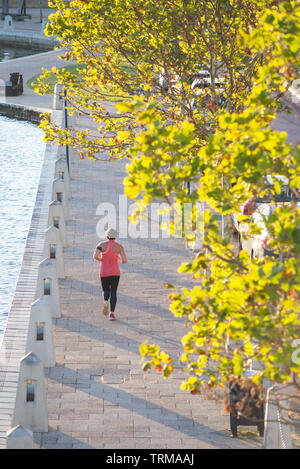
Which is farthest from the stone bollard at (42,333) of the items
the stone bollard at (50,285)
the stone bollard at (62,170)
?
the stone bollard at (62,170)

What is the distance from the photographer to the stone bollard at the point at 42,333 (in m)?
12.3

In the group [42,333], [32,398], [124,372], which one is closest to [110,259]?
[42,333]

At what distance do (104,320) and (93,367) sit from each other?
186 cm

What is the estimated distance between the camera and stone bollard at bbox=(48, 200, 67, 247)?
58.6ft

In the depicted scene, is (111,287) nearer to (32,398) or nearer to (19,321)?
(19,321)

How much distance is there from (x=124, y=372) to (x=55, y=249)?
14.1 ft

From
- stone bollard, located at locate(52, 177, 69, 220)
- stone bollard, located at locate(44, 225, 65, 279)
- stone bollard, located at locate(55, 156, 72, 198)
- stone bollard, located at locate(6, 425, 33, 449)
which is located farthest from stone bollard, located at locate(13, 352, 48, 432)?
stone bollard, located at locate(55, 156, 72, 198)

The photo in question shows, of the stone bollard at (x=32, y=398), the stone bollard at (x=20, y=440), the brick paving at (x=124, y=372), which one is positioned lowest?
the brick paving at (x=124, y=372)

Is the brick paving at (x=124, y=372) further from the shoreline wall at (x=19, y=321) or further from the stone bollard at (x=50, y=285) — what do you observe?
the shoreline wall at (x=19, y=321)

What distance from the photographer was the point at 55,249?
52.8 feet

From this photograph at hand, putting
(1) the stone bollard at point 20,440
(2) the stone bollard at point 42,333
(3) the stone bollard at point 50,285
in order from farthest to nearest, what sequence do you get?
1. (3) the stone bollard at point 50,285
2. (2) the stone bollard at point 42,333
3. (1) the stone bollard at point 20,440

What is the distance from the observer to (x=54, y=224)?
17875 mm

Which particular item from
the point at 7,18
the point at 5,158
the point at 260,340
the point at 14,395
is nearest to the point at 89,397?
the point at 14,395

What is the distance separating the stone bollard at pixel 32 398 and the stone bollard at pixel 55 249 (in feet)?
18.6
